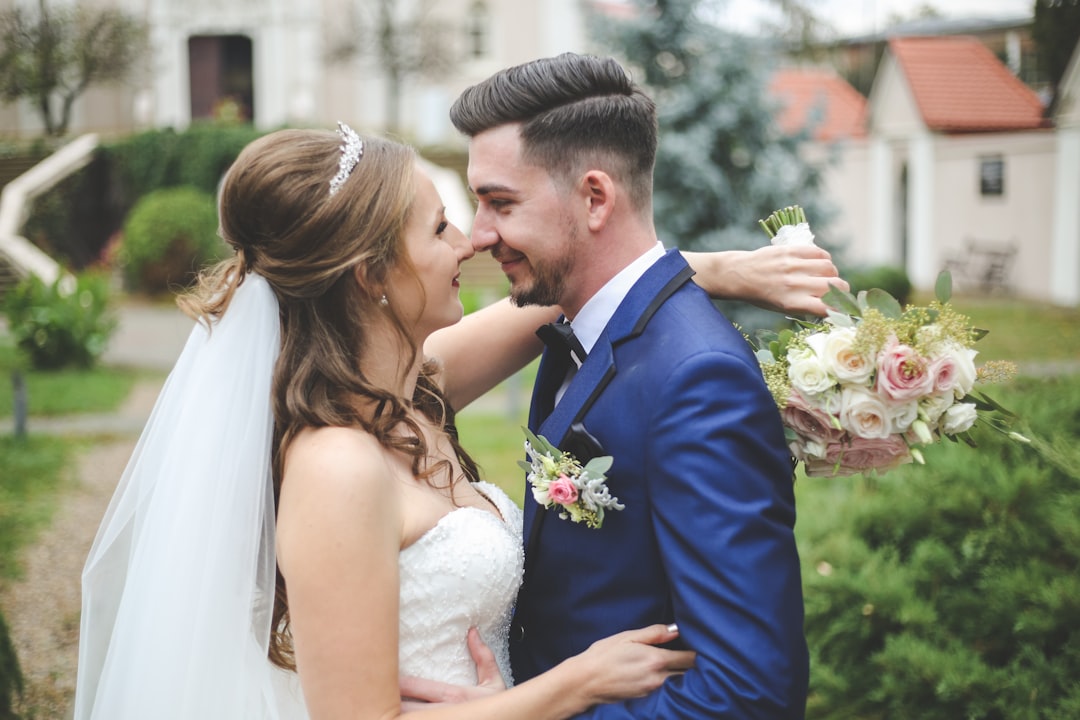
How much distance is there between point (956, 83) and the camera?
1819cm

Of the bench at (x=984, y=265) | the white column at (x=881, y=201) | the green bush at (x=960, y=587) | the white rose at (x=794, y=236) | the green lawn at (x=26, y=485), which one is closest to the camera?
the white rose at (x=794, y=236)

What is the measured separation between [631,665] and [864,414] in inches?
31.9

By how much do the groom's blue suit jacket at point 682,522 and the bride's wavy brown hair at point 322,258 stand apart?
50 centimetres

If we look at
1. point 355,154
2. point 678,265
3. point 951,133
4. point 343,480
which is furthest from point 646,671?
point 951,133

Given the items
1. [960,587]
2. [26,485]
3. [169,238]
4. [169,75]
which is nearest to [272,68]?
[169,75]

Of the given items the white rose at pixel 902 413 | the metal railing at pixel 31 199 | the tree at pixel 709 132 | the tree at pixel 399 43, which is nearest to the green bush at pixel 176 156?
the metal railing at pixel 31 199

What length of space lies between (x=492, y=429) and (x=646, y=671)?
827 centimetres

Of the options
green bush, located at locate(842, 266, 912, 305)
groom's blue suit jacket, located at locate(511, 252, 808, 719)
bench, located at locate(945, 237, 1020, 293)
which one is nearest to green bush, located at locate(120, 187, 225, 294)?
green bush, located at locate(842, 266, 912, 305)

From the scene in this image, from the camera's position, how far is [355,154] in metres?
2.57

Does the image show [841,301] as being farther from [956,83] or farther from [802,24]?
[802,24]

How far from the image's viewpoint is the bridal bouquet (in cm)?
241

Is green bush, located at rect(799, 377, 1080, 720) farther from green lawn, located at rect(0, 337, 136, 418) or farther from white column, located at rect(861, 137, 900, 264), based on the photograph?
white column, located at rect(861, 137, 900, 264)

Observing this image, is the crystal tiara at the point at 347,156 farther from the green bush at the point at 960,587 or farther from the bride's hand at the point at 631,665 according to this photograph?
the green bush at the point at 960,587

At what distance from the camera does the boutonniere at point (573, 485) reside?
7.43 ft
